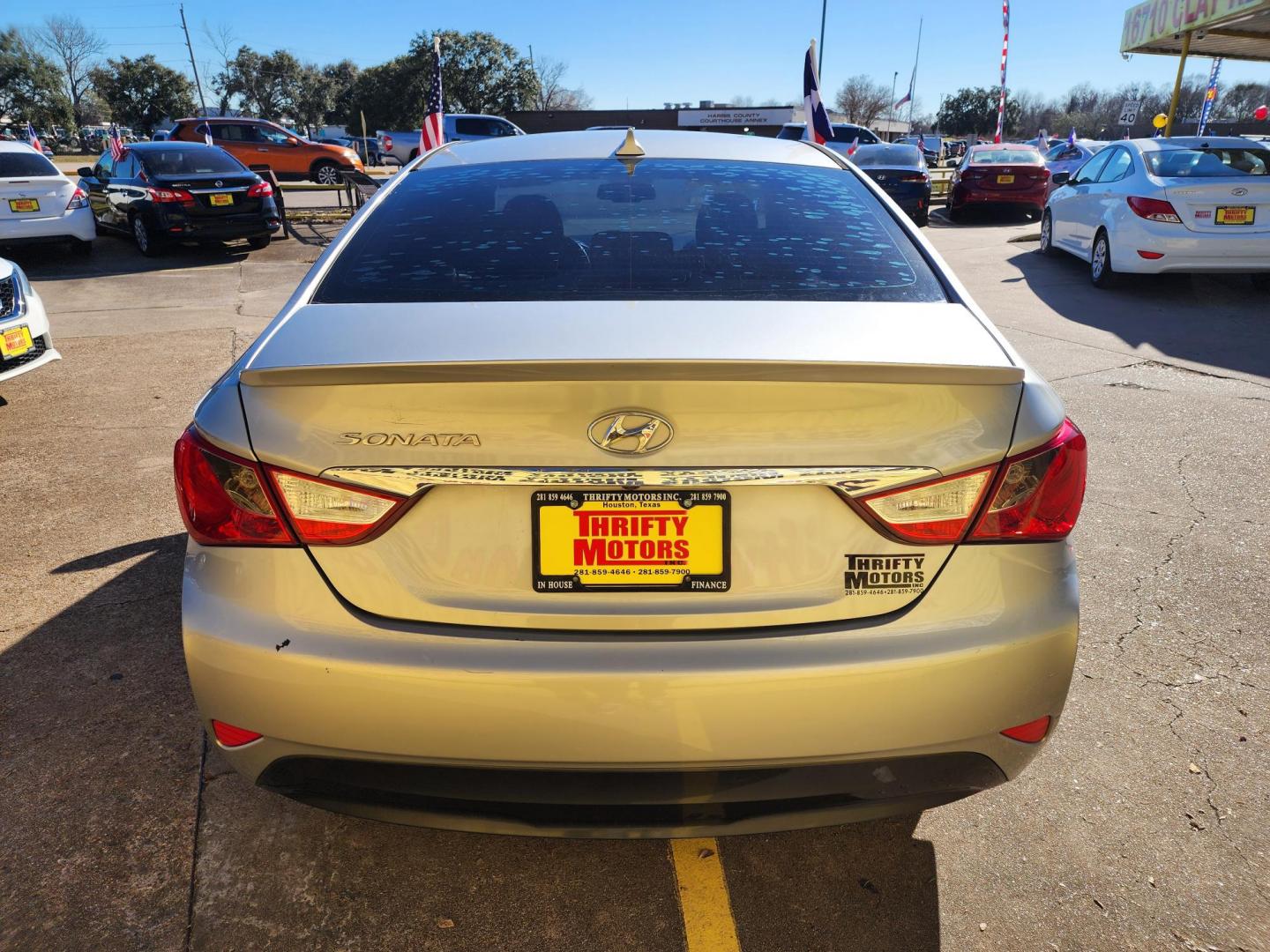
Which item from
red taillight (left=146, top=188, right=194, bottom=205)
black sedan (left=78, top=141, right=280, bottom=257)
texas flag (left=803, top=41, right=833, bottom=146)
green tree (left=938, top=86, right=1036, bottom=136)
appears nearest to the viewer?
red taillight (left=146, top=188, right=194, bottom=205)

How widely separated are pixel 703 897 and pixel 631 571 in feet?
3.08

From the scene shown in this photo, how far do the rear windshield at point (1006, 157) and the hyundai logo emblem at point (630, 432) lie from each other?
59.3ft

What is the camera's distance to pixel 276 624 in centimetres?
181

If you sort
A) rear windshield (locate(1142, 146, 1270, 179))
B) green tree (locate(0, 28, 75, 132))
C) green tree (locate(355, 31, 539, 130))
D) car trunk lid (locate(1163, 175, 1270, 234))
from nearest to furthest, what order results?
car trunk lid (locate(1163, 175, 1270, 234)), rear windshield (locate(1142, 146, 1270, 179)), green tree (locate(355, 31, 539, 130)), green tree (locate(0, 28, 75, 132))

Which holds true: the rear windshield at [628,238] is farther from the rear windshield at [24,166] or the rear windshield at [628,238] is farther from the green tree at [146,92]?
the green tree at [146,92]

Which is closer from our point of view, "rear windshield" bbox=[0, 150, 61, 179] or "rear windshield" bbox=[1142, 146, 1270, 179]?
"rear windshield" bbox=[1142, 146, 1270, 179]

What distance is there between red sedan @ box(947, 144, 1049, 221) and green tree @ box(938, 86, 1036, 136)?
76.8 meters

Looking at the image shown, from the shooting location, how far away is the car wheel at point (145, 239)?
13.3 metres

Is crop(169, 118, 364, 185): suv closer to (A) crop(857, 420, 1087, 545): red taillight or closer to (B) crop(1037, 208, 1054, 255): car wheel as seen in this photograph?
(B) crop(1037, 208, 1054, 255): car wheel

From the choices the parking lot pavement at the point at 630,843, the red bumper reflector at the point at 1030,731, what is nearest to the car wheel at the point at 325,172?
the parking lot pavement at the point at 630,843

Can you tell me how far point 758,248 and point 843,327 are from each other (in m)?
0.59

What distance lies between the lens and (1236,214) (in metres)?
9.14

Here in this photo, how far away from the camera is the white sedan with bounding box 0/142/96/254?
39.4 ft

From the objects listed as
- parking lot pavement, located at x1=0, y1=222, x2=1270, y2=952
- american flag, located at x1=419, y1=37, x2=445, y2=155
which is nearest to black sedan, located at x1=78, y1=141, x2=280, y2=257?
american flag, located at x1=419, y1=37, x2=445, y2=155
